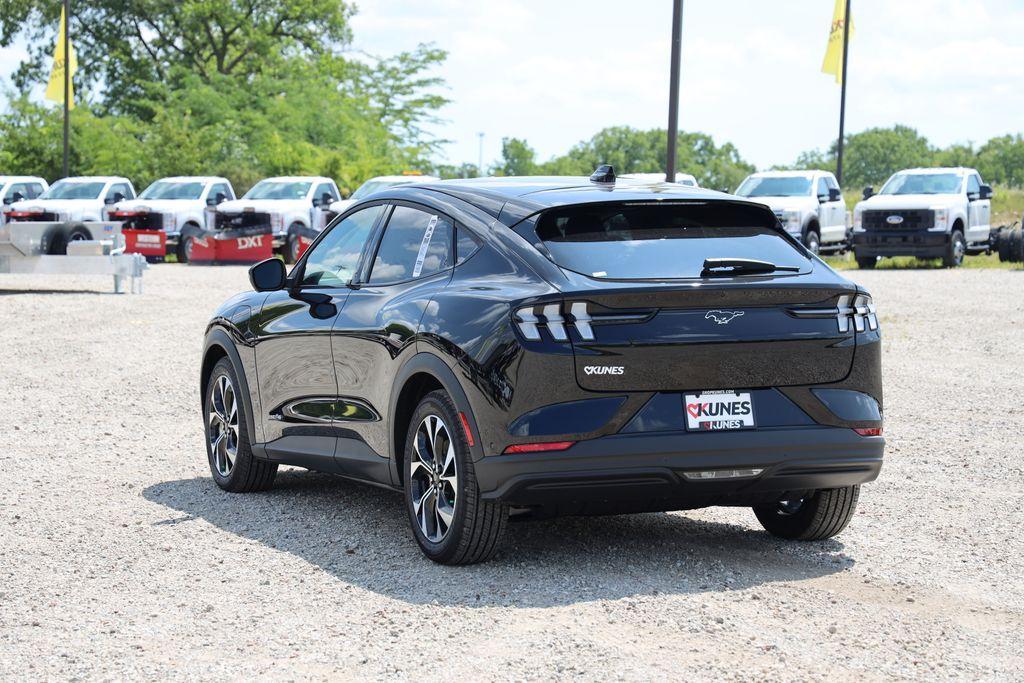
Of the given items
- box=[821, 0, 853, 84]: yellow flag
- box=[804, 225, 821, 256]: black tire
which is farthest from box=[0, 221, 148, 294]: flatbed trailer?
box=[821, 0, 853, 84]: yellow flag

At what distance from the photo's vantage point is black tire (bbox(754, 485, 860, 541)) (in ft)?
21.7

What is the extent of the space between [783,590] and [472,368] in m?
1.49

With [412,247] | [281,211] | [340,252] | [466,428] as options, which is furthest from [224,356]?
[281,211]

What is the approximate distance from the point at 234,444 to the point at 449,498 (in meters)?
2.42

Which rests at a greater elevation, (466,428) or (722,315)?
(722,315)

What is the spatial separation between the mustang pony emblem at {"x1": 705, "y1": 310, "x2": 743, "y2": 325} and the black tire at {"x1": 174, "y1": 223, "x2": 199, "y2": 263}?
2892 cm

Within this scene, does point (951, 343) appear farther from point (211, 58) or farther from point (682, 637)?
point (211, 58)

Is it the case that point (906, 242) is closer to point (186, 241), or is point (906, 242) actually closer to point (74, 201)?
point (186, 241)

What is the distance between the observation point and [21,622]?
5504mm

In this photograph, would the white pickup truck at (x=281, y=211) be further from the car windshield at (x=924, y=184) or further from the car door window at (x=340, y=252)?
the car door window at (x=340, y=252)

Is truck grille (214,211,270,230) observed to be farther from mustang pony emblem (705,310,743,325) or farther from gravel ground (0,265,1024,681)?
mustang pony emblem (705,310,743,325)

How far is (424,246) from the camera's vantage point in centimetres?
674

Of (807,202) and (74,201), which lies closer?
(807,202)

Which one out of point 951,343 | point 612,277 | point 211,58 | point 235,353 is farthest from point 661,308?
point 211,58
